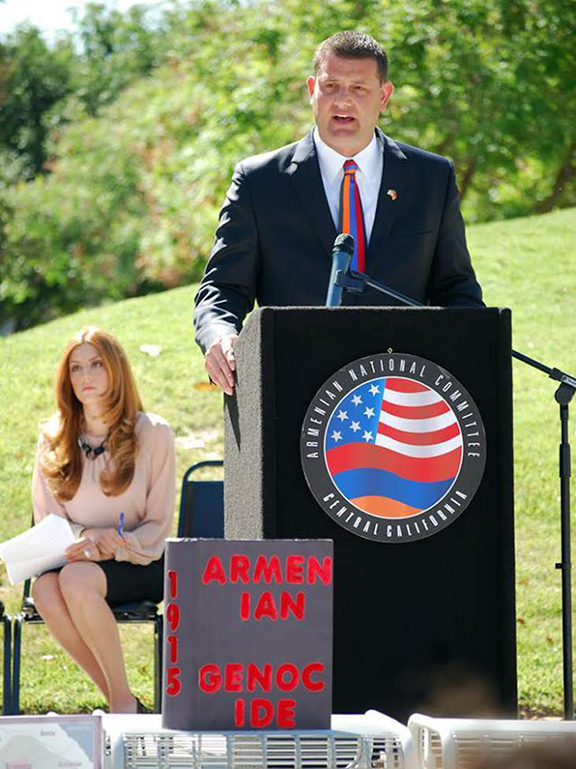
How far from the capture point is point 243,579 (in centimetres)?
280

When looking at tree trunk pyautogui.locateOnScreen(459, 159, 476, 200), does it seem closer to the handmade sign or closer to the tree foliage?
the tree foliage

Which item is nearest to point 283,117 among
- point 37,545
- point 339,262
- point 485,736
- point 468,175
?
point 468,175

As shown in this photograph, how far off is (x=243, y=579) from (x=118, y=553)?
306cm

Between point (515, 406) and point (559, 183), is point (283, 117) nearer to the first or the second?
point (559, 183)

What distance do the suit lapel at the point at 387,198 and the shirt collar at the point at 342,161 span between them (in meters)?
0.03

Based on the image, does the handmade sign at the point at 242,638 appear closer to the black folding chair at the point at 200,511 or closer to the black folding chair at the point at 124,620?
the black folding chair at the point at 124,620

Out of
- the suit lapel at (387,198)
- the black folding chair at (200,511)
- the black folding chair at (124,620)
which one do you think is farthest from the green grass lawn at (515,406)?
the suit lapel at (387,198)

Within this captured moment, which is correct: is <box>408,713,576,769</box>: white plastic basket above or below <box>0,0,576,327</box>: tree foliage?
below

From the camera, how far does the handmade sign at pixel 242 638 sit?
9.13 feet

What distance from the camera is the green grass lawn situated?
720cm

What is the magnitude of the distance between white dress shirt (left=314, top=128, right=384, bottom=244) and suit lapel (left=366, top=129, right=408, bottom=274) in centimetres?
2

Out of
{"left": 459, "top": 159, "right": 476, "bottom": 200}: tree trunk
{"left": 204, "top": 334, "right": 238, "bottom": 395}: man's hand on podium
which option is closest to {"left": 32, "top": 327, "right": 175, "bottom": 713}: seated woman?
{"left": 204, "top": 334, "right": 238, "bottom": 395}: man's hand on podium

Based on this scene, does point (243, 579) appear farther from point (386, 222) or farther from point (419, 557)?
point (386, 222)

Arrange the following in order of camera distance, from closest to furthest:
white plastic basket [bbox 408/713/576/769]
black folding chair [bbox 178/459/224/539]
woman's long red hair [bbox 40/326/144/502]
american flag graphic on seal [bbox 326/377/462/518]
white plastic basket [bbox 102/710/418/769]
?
white plastic basket [bbox 408/713/576/769], white plastic basket [bbox 102/710/418/769], american flag graphic on seal [bbox 326/377/462/518], woman's long red hair [bbox 40/326/144/502], black folding chair [bbox 178/459/224/539]
